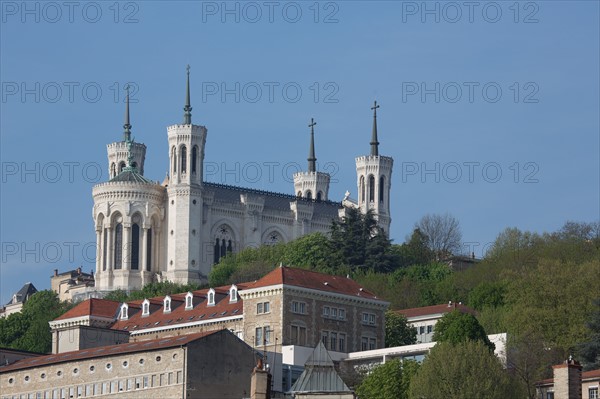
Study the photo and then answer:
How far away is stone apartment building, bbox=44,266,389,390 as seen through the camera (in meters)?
112

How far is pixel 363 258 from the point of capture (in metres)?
157

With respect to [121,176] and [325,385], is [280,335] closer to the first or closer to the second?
[325,385]

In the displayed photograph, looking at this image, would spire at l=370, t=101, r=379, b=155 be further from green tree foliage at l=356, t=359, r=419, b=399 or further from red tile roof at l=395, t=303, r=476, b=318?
green tree foliage at l=356, t=359, r=419, b=399

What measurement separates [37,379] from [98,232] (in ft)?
233

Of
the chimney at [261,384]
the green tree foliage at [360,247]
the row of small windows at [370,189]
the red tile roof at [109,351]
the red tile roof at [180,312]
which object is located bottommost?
the chimney at [261,384]

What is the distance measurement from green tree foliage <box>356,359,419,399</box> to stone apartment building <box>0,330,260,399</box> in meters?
5.69

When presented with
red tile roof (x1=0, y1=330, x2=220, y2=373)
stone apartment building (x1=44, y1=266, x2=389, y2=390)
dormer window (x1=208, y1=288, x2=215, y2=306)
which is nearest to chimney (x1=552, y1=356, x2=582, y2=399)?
red tile roof (x1=0, y1=330, x2=220, y2=373)

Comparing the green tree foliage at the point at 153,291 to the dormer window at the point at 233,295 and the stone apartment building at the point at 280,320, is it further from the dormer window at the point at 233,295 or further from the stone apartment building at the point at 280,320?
the dormer window at the point at 233,295

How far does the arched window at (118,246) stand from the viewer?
172 metres

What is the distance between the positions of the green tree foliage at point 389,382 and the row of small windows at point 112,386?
30.9 feet

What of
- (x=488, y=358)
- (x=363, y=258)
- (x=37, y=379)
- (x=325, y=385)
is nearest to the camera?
(x=325, y=385)

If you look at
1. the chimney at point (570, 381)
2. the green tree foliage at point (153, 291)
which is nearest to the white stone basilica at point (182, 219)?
the green tree foliage at point (153, 291)

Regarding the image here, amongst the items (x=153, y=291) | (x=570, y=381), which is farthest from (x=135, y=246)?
(x=570, y=381)

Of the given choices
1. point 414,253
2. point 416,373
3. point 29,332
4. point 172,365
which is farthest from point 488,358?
point 414,253
